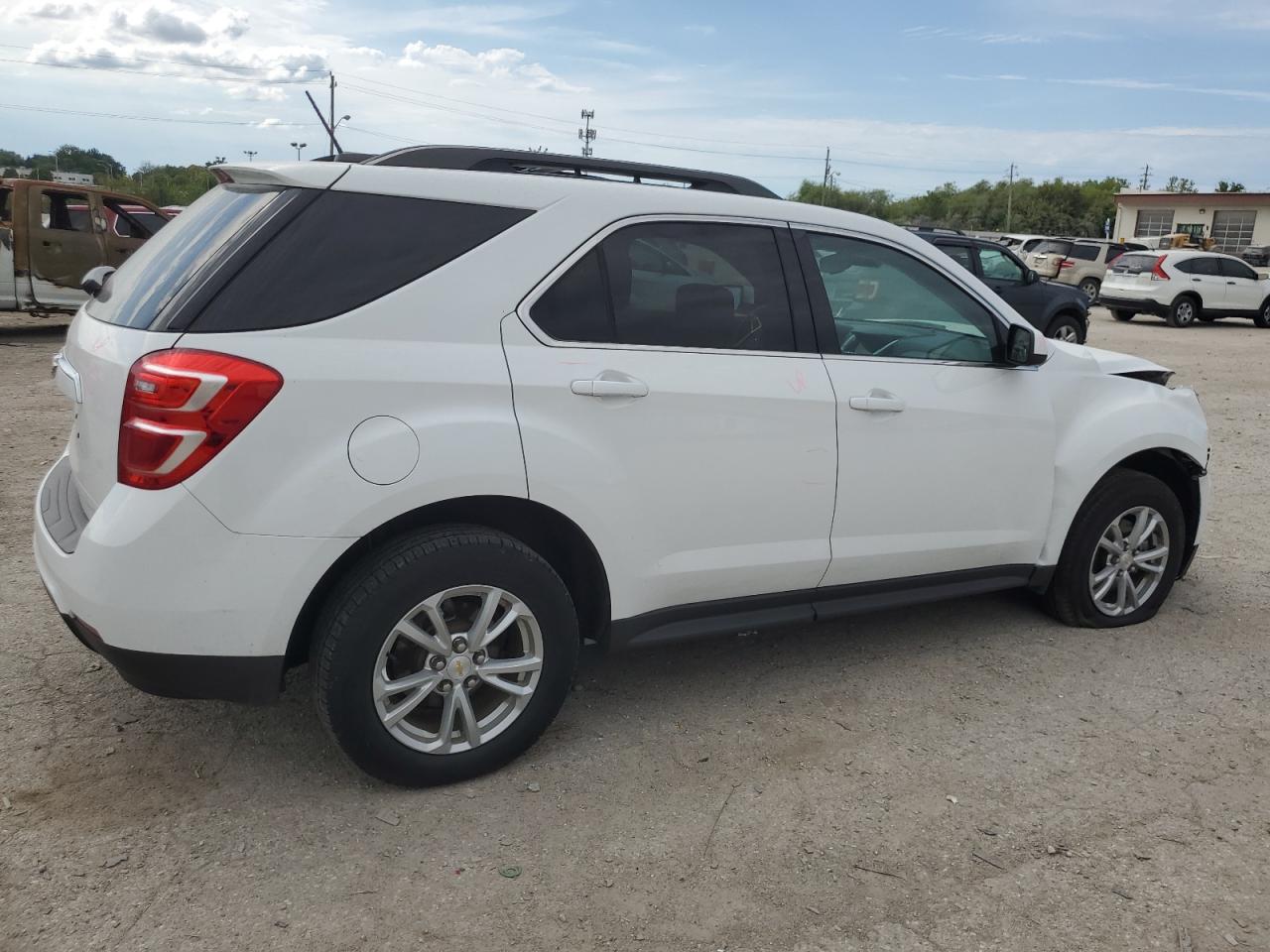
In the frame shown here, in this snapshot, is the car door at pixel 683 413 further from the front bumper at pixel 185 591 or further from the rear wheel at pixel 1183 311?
the rear wheel at pixel 1183 311

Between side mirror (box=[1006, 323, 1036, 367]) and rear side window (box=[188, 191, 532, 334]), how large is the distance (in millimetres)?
2066

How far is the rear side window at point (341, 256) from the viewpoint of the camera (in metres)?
2.86

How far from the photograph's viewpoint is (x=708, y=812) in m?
3.19

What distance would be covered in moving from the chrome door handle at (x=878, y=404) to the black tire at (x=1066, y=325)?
1268 centimetres

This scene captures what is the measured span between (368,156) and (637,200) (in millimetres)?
887

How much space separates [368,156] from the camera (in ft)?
11.3

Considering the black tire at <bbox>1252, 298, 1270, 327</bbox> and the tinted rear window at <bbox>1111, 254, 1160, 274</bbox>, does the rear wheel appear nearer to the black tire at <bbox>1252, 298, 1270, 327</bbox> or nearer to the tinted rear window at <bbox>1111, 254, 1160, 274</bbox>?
the tinted rear window at <bbox>1111, 254, 1160, 274</bbox>

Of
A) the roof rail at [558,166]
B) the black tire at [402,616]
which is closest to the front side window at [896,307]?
the roof rail at [558,166]

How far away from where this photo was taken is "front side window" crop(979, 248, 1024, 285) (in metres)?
14.5

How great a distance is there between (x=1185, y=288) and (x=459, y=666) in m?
23.7

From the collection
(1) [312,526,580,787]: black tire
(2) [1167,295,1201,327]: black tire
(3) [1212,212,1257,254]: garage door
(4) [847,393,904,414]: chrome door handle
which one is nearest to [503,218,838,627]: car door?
(4) [847,393,904,414]: chrome door handle

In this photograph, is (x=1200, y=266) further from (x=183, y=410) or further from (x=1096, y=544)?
(x=183, y=410)

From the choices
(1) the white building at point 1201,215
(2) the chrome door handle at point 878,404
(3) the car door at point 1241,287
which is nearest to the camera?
(2) the chrome door handle at point 878,404

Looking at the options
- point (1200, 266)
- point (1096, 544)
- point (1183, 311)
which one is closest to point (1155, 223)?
point (1200, 266)
